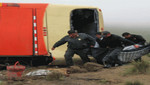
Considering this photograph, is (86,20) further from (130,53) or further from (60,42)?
(130,53)

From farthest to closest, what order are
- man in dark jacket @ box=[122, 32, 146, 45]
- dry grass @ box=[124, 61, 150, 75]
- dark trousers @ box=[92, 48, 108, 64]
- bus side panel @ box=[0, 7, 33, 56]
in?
man in dark jacket @ box=[122, 32, 146, 45] < dark trousers @ box=[92, 48, 108, 64] < bus side panel @ box=[0, 7, 33, 56] < dry grass @ box=[124, 61, 150, 75]

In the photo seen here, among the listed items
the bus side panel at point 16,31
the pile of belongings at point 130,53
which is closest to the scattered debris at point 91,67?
the pile of belongings at point 130,53

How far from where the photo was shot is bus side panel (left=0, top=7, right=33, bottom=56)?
10.2 m

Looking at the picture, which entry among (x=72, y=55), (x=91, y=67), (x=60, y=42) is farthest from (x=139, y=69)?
(x=60, y=42)

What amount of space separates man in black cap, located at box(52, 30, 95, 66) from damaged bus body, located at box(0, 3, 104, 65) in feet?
1.04

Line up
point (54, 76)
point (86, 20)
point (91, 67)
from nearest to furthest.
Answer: point (54, 76)
point (91, 67)
point (86, 20)

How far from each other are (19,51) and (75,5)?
2.35 m

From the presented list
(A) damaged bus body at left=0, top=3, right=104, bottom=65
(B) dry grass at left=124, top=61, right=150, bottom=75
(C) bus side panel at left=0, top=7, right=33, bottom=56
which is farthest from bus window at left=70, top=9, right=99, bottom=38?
(B) dry grass at left=124, top=61, right=150, bottom=75

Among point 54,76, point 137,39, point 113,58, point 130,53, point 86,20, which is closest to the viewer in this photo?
point 54,76

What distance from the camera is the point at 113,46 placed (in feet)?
35.6

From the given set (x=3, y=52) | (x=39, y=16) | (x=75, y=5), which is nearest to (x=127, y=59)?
(x=75, y=5)

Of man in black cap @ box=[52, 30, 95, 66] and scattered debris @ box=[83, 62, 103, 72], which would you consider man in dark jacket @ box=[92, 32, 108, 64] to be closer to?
man in black cap @ box=[52, 30, 95, 66]

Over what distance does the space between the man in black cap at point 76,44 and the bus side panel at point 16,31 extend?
0.87 metres

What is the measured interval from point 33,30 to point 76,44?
1.41 m
